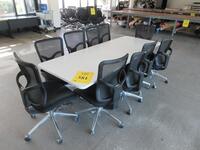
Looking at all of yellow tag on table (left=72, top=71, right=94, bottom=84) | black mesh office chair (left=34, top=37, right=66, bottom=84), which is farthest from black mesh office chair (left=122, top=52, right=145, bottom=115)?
black mesh office chair (left=34, top=37, right=66, bottom=84)

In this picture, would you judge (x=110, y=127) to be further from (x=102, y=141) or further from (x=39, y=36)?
(x=39, y=36)

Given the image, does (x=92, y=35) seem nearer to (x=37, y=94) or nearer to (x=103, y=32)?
(x=103, y=32)

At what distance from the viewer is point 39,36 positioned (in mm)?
6012

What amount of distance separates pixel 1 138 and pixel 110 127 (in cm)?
130

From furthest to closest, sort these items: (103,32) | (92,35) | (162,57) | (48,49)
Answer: (103,32) → (92,35) → (162,57) → (48,49)

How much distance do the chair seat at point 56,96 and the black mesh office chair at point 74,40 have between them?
3.36 ft

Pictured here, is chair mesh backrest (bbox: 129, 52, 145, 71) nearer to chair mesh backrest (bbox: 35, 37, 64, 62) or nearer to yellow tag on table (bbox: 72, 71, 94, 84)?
yellow tag on table (bbox: 72, 71, 94, 84)

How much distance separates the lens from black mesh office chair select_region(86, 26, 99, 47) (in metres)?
3.11

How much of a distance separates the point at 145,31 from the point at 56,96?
109 inches

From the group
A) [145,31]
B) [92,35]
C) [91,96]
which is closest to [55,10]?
[92,35]

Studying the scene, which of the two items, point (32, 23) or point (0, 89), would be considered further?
point (32, 23)

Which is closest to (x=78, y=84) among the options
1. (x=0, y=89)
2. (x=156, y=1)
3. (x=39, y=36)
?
(x=0, y=89)

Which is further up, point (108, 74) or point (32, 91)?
point (108, 74)

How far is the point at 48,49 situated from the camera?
2363mm
